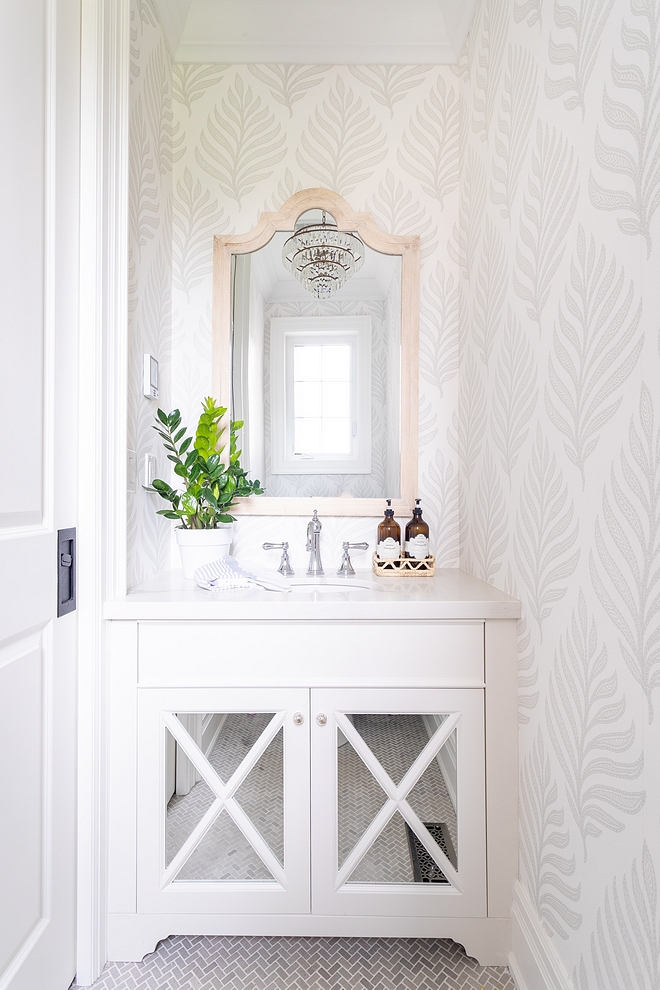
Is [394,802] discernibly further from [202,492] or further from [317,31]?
[317,31]

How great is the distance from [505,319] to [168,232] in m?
1.14

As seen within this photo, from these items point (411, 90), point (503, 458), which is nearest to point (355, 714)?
point (503, 458)

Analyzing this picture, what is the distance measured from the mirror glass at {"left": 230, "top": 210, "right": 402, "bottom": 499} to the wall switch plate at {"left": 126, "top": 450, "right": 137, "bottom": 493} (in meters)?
0.41

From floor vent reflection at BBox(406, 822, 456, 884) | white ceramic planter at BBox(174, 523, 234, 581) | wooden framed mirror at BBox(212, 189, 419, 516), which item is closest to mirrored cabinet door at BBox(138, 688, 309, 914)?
floor vent reflection at BBox(406, 822, 456, 884)

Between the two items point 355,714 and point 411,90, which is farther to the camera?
point 411,90

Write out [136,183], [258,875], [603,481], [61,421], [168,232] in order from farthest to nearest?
[168,232] → [136,183] → [258,875] → [61,421] → [603,481]

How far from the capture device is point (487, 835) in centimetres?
115

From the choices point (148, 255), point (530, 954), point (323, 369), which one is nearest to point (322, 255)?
A: point (323, 369)

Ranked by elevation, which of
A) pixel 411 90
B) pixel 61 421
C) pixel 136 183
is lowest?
pixel 61 421

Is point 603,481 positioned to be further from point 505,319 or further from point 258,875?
point 258,875

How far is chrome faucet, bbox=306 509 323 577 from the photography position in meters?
1.55

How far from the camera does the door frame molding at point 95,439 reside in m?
1.11

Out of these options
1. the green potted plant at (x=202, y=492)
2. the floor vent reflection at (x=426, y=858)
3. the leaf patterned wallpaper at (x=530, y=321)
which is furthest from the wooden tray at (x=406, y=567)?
the floor vent reflection at (x=426, y=858)

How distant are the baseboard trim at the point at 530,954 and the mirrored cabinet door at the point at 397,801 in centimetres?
9
